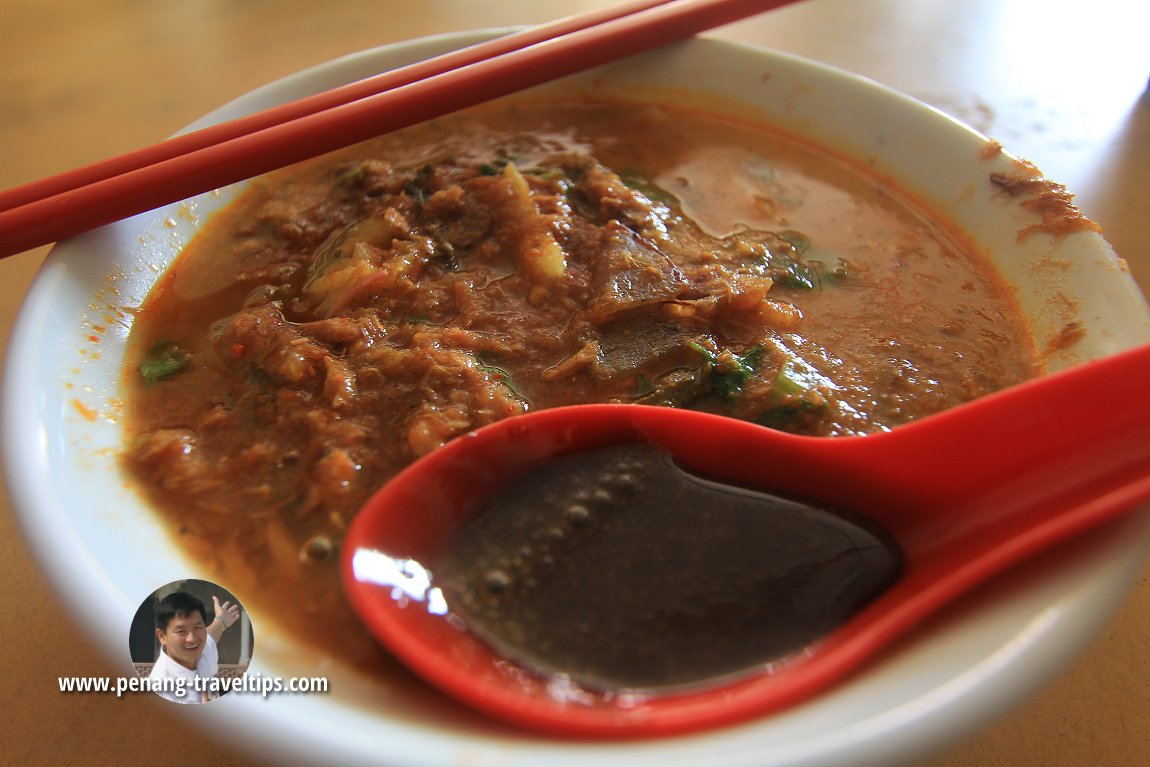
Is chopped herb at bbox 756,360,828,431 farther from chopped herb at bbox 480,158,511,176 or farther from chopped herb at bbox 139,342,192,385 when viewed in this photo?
chopped herb at bbox 139,342,192,385

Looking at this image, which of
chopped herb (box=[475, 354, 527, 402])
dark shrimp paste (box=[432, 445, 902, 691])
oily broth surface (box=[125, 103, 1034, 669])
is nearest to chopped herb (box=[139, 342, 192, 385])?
oily broth surface (box=[125, 103, 1034, 669])

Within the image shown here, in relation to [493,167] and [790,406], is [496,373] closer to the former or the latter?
[790,406]

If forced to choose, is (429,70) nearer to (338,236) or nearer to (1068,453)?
(338,236)

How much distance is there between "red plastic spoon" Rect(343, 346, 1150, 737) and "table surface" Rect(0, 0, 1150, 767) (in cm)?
53

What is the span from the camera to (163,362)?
1441 millimetres

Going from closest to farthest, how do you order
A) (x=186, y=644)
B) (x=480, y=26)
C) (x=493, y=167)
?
(x=186, y=644) < (x=493, y=167) < (x=480, y=26)

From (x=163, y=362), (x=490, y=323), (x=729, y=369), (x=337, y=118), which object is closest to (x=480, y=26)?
(x=337, y=118)

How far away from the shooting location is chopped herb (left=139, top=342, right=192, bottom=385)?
142 centimetres

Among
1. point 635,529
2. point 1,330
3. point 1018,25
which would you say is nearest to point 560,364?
point 635,529

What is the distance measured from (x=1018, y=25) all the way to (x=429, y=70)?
7.27 ft

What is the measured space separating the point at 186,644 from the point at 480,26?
235 cm

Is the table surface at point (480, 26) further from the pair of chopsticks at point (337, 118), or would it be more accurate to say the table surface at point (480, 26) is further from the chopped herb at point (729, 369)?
the chopped herb at point (729, 369)

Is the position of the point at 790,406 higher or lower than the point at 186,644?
higher

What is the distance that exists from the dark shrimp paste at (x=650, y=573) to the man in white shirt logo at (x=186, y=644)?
11.2 inches
